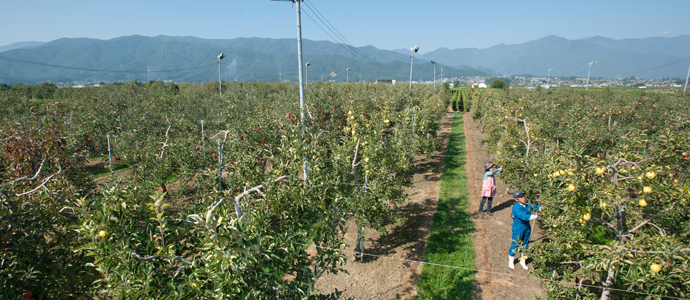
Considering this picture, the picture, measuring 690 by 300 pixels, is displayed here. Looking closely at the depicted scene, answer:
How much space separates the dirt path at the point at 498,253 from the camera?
678cm

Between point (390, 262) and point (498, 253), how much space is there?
305cm

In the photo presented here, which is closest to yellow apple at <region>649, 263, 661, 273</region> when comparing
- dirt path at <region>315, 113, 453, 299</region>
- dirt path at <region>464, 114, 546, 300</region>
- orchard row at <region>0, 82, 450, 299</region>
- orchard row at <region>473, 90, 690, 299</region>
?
orchard row at <region>473, 90, 690, 299</region>

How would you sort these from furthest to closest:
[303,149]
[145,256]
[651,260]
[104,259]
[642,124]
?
[642,124] < [303,149] < [651,260] < [145,256] < [104,259]

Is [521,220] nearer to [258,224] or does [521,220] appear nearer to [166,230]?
[258,224]

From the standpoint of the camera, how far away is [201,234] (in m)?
3.12

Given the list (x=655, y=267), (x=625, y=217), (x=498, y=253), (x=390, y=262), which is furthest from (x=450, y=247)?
(x=655, y=267)

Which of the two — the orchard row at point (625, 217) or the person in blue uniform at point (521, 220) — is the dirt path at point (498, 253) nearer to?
the person in blue uniform at point (521, 220)

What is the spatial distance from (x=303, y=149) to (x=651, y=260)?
490 centimetres

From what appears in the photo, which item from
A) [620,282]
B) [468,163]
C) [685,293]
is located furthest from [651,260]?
[468,163]

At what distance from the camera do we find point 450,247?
8516 millimetres

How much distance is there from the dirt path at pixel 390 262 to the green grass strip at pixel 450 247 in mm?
244

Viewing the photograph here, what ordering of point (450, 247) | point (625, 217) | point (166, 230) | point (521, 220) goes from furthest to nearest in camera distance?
point (450, 247) < point (521, 220) < point (625, 217) < point (166, 230)

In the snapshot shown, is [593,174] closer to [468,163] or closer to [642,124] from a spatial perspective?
[468,163]

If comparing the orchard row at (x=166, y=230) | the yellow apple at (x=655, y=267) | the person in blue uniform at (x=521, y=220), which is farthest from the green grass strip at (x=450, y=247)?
the yellow apple at (x=655, y=267)
